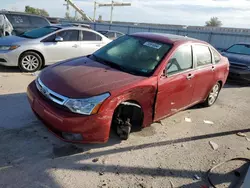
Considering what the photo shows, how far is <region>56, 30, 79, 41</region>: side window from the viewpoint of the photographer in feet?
24.4

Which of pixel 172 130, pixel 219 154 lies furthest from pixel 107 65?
pixel 219 154

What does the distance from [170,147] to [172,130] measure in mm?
602

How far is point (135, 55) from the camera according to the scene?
4.04 meters

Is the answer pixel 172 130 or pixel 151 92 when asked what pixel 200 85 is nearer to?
pixel 172 130

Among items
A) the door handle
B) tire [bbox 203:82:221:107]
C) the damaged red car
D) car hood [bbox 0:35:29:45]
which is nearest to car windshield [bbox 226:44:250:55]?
tire [bbox 203:82:221:107]

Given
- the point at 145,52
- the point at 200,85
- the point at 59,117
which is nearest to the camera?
the point at 59,117

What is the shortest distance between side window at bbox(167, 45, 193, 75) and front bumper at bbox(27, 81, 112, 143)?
148 centimetres

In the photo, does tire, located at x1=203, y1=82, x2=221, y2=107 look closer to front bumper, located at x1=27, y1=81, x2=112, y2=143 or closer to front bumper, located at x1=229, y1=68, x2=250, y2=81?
front bumper, located at x1=229, y1=68, x2=250, y2=81

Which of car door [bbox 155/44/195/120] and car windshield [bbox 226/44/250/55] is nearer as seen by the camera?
car door [bbox 155/44/195/120]

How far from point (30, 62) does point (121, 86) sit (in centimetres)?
469

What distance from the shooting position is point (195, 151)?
371cm

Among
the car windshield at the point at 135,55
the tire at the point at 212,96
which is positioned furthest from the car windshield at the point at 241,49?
the car windshield at the point at 135,55

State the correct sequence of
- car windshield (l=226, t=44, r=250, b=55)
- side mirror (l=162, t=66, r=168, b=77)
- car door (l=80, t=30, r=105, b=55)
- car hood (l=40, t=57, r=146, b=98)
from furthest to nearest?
1. car windshield (l=226, t=44, r=250, b=55)
2. car door (l=80, t=30, r=105, b=55)
3. side mirror (l=162, t=66, r=168, b=77)
4. car hood (l=40, t=57, r=146, b=98)

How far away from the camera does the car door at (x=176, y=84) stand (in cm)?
374
